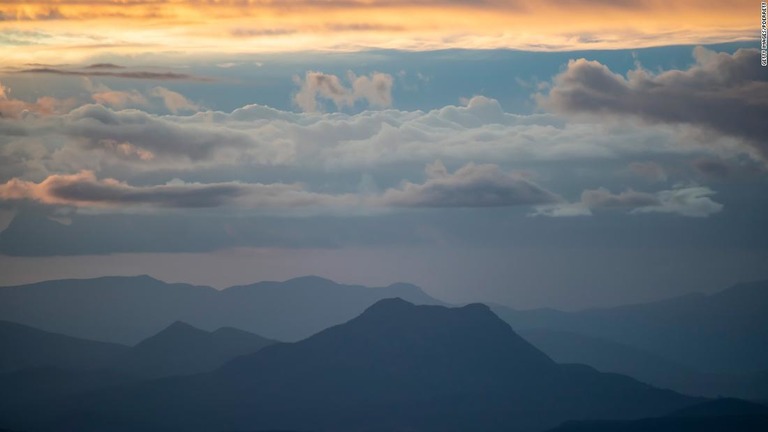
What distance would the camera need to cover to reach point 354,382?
115250 mm

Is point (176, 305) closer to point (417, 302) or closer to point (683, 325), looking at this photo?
point (417, 302)

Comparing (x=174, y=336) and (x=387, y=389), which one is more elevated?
(x=174, y=336)

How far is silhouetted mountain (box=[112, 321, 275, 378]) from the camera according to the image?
397 feet

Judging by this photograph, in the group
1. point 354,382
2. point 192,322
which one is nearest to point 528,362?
point 354,382

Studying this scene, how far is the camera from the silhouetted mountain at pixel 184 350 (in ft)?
397

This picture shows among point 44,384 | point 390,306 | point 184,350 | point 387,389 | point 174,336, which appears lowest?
point 387,389

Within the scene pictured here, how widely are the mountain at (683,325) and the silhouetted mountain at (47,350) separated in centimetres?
4947

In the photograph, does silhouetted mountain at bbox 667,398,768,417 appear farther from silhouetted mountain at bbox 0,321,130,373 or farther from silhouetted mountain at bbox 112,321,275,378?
silhouetted mountain at bbox 0,321,130,373

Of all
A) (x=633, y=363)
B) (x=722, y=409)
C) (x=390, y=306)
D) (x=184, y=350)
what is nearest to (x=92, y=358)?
(x=184, y=350)

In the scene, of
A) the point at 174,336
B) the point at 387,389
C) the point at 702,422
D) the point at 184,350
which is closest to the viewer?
the point at 702,422

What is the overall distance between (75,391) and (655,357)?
7020 cm

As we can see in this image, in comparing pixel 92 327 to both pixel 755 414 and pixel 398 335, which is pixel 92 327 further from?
pixel 755 414

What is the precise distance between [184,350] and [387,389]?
27.5 metres

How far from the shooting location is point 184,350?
412 feet
